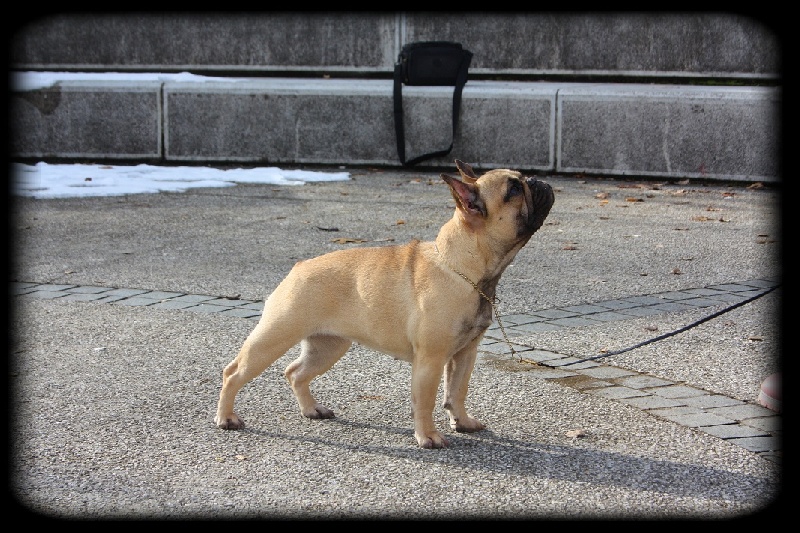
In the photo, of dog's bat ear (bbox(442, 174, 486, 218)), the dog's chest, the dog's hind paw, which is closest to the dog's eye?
dog's bat ear (bbox(442, 174, 486, 218))

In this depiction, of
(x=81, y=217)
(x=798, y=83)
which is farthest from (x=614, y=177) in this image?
(x=81, y=217)

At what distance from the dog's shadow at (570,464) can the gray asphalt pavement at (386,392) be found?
0.04 feet

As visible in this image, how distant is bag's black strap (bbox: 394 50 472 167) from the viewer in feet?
40.8

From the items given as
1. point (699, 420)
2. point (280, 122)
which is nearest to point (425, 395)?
point (699, 420)

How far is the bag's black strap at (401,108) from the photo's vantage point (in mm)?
12422

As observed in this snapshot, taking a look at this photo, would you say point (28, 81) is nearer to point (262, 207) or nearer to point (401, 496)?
point (262, 207)

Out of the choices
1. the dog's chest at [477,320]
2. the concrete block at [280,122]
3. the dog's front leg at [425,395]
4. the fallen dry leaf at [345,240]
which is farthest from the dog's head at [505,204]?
the concrete block at [280,122]

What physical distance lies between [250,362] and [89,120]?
9.62m

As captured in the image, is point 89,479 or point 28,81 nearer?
point 89,479

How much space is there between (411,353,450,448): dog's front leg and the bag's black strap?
8232 millimetres

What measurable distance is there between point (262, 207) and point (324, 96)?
2.89 meters

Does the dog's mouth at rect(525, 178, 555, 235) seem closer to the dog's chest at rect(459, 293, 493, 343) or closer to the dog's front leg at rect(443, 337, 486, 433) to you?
the dog's chest at rect(459, 293, 493, 343)

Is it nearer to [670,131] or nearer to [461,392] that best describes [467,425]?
[461,392]

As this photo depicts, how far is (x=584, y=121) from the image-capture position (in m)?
12.1
